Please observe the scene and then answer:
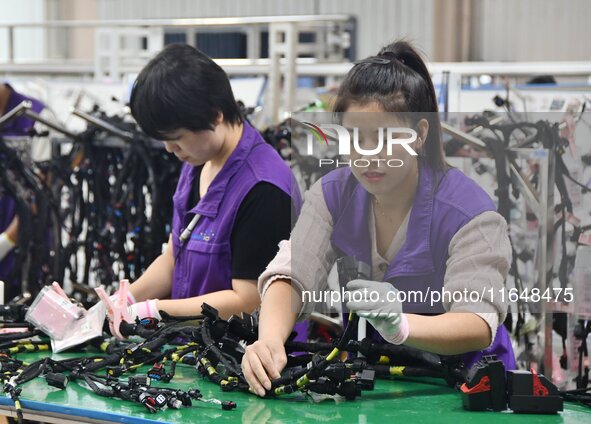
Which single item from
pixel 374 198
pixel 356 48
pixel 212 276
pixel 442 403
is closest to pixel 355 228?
pixel 374 198

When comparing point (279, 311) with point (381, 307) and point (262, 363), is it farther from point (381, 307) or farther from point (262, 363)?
point (381, 307)

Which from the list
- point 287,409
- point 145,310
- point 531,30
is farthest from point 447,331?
point 531,30

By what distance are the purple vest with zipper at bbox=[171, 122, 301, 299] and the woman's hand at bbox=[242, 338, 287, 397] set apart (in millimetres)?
531

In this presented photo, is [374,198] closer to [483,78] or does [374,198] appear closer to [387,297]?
[387,297]

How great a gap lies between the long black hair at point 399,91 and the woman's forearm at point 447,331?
0.26 meters

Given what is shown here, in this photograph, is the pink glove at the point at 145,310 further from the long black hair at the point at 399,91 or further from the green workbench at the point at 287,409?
the long black hair at the point at 399,91

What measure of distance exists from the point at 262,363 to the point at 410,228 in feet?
1.12

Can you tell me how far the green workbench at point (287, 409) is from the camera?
1562 mm

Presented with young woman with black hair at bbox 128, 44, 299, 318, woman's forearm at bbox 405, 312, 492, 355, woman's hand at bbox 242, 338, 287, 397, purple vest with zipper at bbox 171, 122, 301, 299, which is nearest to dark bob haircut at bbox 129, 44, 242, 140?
young woman with black hair at bbox 128, 44, 299, 318

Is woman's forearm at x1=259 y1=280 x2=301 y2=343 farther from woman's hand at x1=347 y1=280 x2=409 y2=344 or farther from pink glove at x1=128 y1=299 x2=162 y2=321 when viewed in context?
pink glove at x1=128 y1=299 x2=162 y2=321

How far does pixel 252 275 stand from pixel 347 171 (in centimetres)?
52

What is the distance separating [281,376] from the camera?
1686mm

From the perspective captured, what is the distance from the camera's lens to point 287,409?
1.61 m

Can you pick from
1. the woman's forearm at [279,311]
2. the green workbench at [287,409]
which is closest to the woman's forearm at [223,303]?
the woman's forearm at [279,311]
